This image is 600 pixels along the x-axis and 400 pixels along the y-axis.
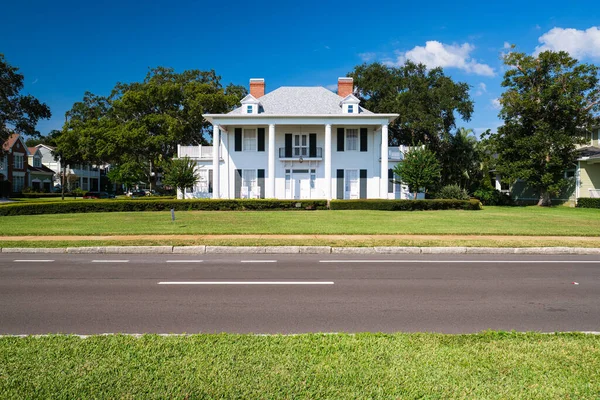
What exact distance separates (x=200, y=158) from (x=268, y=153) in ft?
19.1

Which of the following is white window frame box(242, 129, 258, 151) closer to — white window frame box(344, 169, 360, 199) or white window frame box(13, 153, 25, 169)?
white window frame box(344, 169, 360, 199)

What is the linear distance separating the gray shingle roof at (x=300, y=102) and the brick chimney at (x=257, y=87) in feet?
2.60

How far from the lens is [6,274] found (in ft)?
28.1

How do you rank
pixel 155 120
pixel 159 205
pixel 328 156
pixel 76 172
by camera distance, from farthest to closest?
1. pixel 76 172
2. pixel 155 120
3. pixel 328 156
4. pixel 159 205

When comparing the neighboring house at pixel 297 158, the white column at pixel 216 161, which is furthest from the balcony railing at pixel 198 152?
the white column at pixel 216 161

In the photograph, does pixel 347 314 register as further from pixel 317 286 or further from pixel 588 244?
pixel 588 244

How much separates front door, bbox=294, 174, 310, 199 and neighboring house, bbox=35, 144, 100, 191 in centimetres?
Result: 5039

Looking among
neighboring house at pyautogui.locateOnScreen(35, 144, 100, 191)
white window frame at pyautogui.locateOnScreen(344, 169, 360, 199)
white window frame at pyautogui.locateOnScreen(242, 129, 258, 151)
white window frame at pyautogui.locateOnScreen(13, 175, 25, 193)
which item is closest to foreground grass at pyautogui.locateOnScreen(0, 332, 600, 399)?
white window frame at pyautogui.locateOnScreen(344, 169, 360, 199)

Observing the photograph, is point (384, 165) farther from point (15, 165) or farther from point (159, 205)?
point (15, 165)

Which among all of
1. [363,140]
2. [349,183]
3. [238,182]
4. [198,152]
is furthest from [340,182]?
[198,152]

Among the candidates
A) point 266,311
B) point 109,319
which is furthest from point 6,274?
point 266,311

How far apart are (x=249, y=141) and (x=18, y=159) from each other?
44785mm

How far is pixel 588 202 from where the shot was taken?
3141cm

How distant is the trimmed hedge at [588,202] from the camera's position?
3078 centimetres
